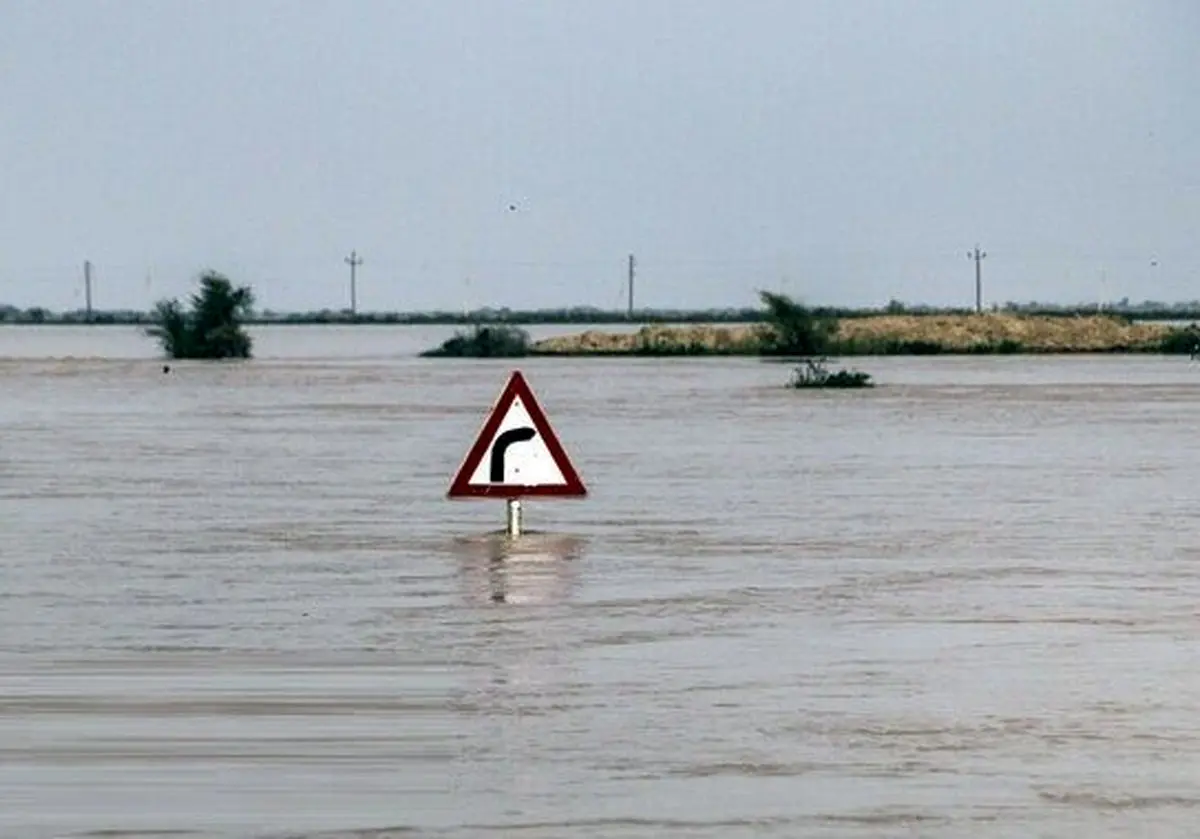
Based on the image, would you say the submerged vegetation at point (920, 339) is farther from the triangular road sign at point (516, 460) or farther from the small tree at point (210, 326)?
the triangular road sign at point (516, 460)

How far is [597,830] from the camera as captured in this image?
1005cm

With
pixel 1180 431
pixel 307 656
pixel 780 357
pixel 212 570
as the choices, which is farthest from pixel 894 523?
pixel 780 357

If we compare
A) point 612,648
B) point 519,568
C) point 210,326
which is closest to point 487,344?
point 210,326

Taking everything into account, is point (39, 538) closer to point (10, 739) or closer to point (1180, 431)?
point (10, 739)

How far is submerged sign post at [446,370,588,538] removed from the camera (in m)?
22.2

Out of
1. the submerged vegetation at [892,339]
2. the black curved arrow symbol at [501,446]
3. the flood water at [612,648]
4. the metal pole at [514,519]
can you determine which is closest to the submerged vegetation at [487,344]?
the submerged vegetation at [892,339]

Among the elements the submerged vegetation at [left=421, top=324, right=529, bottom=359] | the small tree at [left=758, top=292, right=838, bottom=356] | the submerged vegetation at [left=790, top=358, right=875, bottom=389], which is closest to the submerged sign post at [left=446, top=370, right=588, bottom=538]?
the submerged vegetation at [left=790, top=358, right=875, bottom=389]

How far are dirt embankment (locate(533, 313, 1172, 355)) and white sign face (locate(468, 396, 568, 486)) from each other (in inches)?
3584

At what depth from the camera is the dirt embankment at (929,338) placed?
391ft

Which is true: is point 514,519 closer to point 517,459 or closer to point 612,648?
point 517,459

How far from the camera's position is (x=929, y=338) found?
12175 centimetres

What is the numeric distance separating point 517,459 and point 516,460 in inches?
0.4

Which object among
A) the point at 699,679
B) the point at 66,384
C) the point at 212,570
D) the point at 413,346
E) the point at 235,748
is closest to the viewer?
the point at 235,748

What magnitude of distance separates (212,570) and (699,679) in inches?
264
